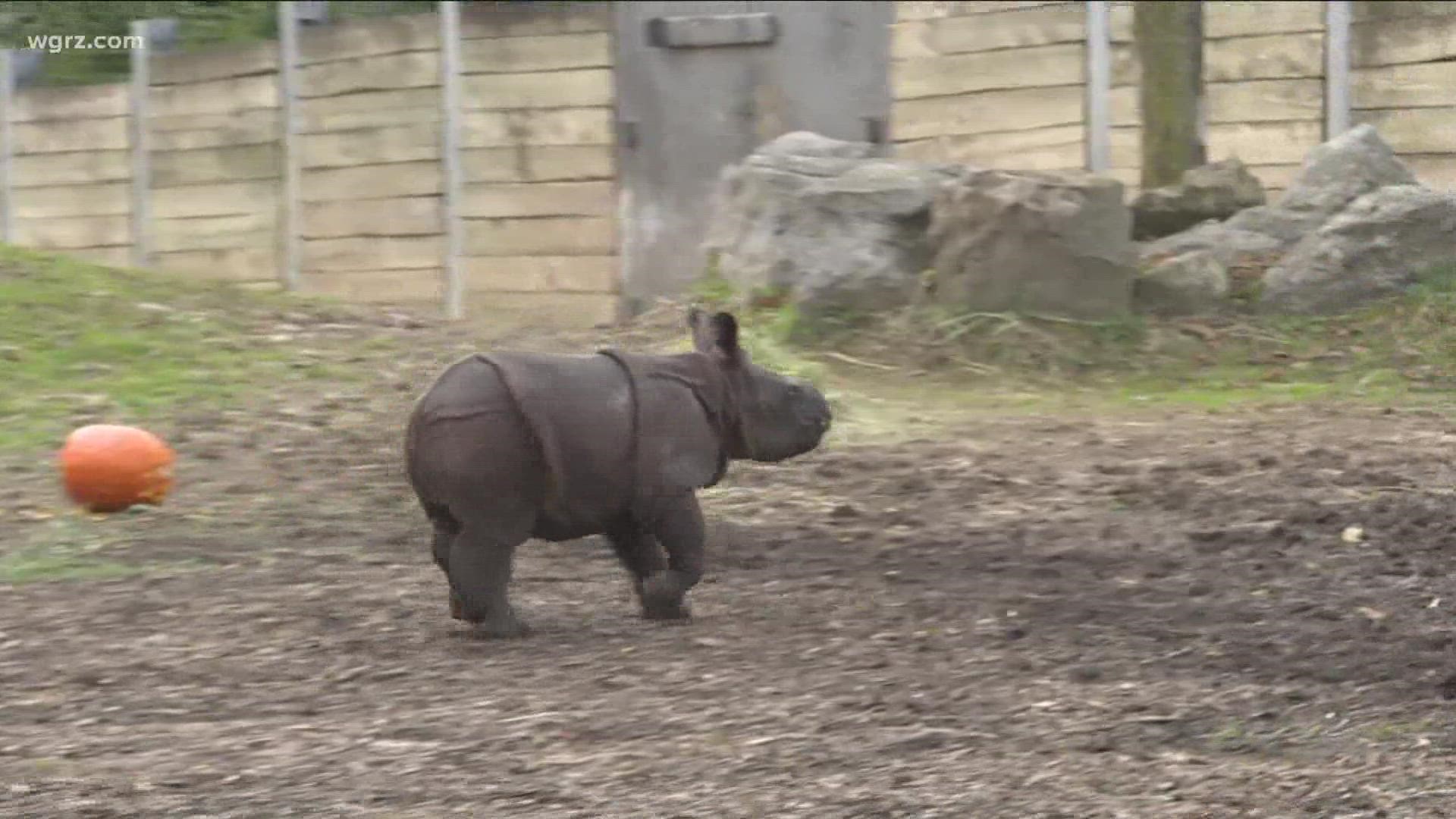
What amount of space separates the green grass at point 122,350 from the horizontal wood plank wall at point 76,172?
186 inches

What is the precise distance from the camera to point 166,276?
13375mm

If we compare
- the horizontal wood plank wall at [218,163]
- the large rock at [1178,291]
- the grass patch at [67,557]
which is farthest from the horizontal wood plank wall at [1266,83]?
the grass patch at [67,557]

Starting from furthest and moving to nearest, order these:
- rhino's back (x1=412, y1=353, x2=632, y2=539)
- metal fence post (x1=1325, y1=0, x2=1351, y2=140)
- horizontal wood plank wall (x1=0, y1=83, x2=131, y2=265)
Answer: horizontal wood plank wall (x1=0, y1=83, x2=131, y2=265) < metal fence post (x1=1325, y1=0, x2=1351, y2=140) < rhino's back (x1=412, y1=353, x2=632, y2=539)

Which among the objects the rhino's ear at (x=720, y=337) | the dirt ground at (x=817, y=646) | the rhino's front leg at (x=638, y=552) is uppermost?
the rhino's ear at (x=720, y=337)

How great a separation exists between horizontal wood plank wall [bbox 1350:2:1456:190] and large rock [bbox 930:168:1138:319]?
224 centimetres

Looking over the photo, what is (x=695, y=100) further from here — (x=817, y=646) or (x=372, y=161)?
(x=817, y=646)

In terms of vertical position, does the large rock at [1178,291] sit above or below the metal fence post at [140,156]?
below

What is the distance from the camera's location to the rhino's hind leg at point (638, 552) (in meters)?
6.65

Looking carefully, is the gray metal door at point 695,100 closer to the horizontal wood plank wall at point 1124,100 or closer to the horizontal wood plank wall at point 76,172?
the horizontal wood plank wall at point 1124,100

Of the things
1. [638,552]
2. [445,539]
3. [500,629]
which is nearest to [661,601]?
[638,552]

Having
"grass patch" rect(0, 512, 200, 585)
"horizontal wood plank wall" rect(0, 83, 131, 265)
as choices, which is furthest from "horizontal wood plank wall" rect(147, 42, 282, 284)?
"grass patch" rect(0, 512, 200, 585)

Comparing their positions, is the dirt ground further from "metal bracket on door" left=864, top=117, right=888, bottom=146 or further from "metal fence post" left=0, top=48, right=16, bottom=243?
"metal fence post" left=0, top=48, right=16, bottom=243

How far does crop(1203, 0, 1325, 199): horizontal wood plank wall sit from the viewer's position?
1331 cm

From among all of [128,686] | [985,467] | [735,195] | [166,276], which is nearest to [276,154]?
[166,276]
